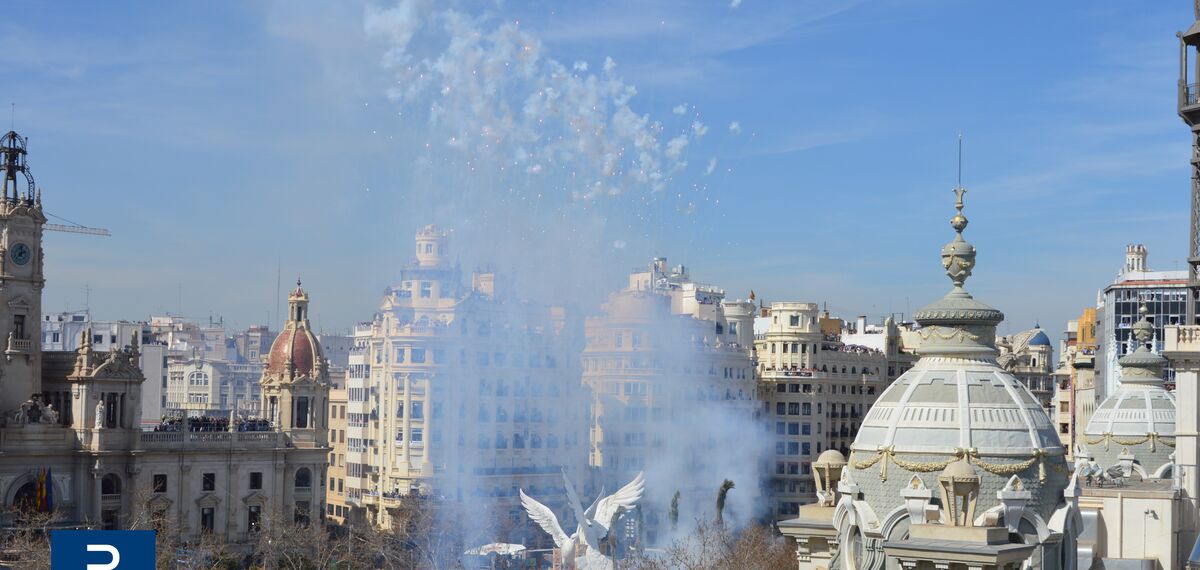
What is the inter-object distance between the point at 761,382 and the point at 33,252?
51912 millimetres

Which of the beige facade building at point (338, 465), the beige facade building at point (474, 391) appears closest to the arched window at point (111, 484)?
the beige facade building at point (474, 391)

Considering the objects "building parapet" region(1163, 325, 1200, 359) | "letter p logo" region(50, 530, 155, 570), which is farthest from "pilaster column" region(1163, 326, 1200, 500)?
"letter p logo" region(50, 530, 155, 570)

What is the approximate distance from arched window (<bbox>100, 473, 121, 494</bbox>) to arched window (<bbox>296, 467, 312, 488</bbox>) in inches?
403

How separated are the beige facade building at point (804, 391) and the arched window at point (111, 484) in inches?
1740

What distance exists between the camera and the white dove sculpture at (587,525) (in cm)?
6381

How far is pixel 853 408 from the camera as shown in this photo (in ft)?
386

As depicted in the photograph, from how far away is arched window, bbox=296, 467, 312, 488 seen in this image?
8562cm

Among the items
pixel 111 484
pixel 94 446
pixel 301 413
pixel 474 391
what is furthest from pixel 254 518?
pixel 474 391

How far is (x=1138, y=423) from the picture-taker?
39250mm

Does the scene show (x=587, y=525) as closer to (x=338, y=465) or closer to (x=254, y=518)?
(x=254, y=518)

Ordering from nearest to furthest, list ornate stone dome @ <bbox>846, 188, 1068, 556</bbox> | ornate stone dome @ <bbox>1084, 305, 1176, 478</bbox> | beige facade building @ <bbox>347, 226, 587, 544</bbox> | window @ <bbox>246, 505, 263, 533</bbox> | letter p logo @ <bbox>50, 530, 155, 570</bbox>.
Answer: ornate stone dome @ <bbox>846, 188, 1068, 556</bbox>
letter p logo @ <bbox>50, 530, 155, 570</bbox>
ornate stone dome @ <bbox>1084, 305, 1176, 478</bbox>
window @ <bbox>246, 505, 263, 533</bbox>
beige facade building @ <bbox>347, 226, 587, 544</bbox>

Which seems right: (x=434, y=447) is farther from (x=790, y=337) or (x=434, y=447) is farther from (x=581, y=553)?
(x=790, y=337)

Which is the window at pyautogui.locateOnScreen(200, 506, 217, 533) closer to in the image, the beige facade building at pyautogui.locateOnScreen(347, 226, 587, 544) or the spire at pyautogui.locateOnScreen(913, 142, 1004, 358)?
the beige facade building at pyautogui.locateOnScreen(347, 226, 587, 544)

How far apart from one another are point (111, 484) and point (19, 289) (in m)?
10.2
